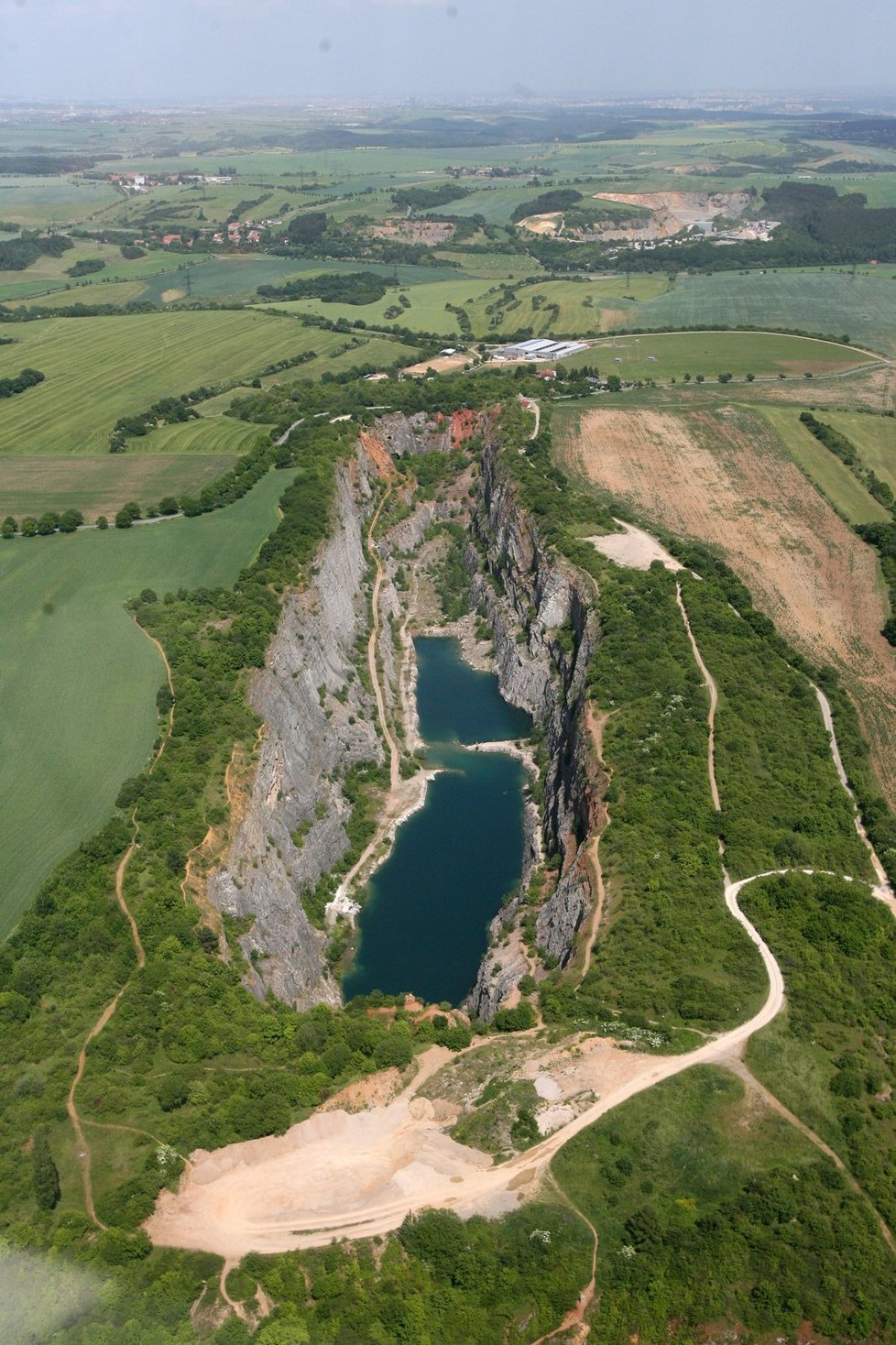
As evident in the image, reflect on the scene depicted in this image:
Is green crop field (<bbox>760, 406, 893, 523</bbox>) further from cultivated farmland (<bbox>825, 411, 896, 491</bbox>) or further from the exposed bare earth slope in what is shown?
cultivated farmland (<bbox>825, 411, 896, 491</bbox>)

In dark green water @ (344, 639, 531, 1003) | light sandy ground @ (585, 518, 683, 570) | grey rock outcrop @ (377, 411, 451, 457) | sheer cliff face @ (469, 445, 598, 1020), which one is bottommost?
dark green water @ (344, 639, 531, 1003)

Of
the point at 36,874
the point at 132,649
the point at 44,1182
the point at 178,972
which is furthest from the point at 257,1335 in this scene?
the point at 132,649

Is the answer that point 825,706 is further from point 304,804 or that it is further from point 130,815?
point 130,815

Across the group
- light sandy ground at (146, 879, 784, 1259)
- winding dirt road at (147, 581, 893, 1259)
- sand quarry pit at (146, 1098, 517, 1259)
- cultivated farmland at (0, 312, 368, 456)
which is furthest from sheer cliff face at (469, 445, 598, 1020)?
cultivated farmland at (0, 312, 368, 456)

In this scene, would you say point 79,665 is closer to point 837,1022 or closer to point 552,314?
point 837,1022

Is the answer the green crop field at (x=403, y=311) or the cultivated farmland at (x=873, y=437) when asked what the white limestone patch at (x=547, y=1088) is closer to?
the cultivated farmland at (x=873, y=437)

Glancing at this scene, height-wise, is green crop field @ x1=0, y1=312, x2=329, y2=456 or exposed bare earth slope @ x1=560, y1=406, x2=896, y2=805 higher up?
green crop field @ x1=0, y1=312, x2=329, y2=456
